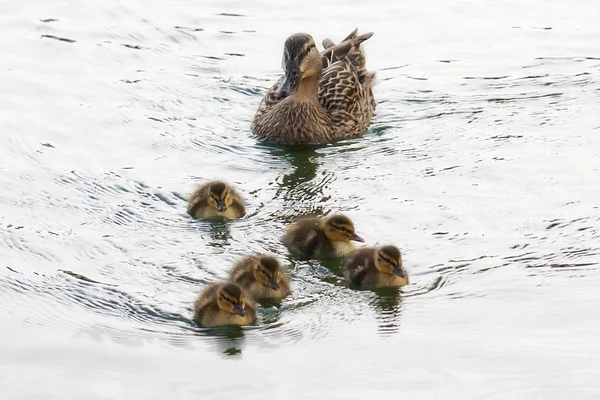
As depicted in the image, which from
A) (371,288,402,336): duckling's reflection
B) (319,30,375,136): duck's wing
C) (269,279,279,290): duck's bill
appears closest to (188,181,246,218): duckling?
(269,279,279,290): duck's bill

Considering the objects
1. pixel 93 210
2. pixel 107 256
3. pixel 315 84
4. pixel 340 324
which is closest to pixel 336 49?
pixel 315 84

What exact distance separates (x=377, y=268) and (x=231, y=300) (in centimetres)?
84

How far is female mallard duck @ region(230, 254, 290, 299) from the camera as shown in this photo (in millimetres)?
6133

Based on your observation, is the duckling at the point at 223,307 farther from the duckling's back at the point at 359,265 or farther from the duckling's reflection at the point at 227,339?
the duckling's back at the point at 359,265

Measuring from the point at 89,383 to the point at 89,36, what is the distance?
5.92 m

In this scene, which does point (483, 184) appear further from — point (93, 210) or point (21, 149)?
point (21, 149)

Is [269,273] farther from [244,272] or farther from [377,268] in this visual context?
[377,268]

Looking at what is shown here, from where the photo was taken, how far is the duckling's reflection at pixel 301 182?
7.59m

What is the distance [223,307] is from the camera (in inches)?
228

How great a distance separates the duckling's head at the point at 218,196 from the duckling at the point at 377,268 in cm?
101

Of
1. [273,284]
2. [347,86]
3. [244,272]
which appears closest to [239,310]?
[273,284]

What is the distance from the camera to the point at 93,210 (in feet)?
24.1

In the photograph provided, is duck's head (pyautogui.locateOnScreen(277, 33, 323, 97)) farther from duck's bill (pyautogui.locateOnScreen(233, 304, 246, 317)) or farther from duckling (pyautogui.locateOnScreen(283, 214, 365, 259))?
duck's bill (pyautogui.locateOnScreen(233, 304, 246, 317))

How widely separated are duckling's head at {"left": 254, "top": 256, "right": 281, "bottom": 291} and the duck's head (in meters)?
2.86
